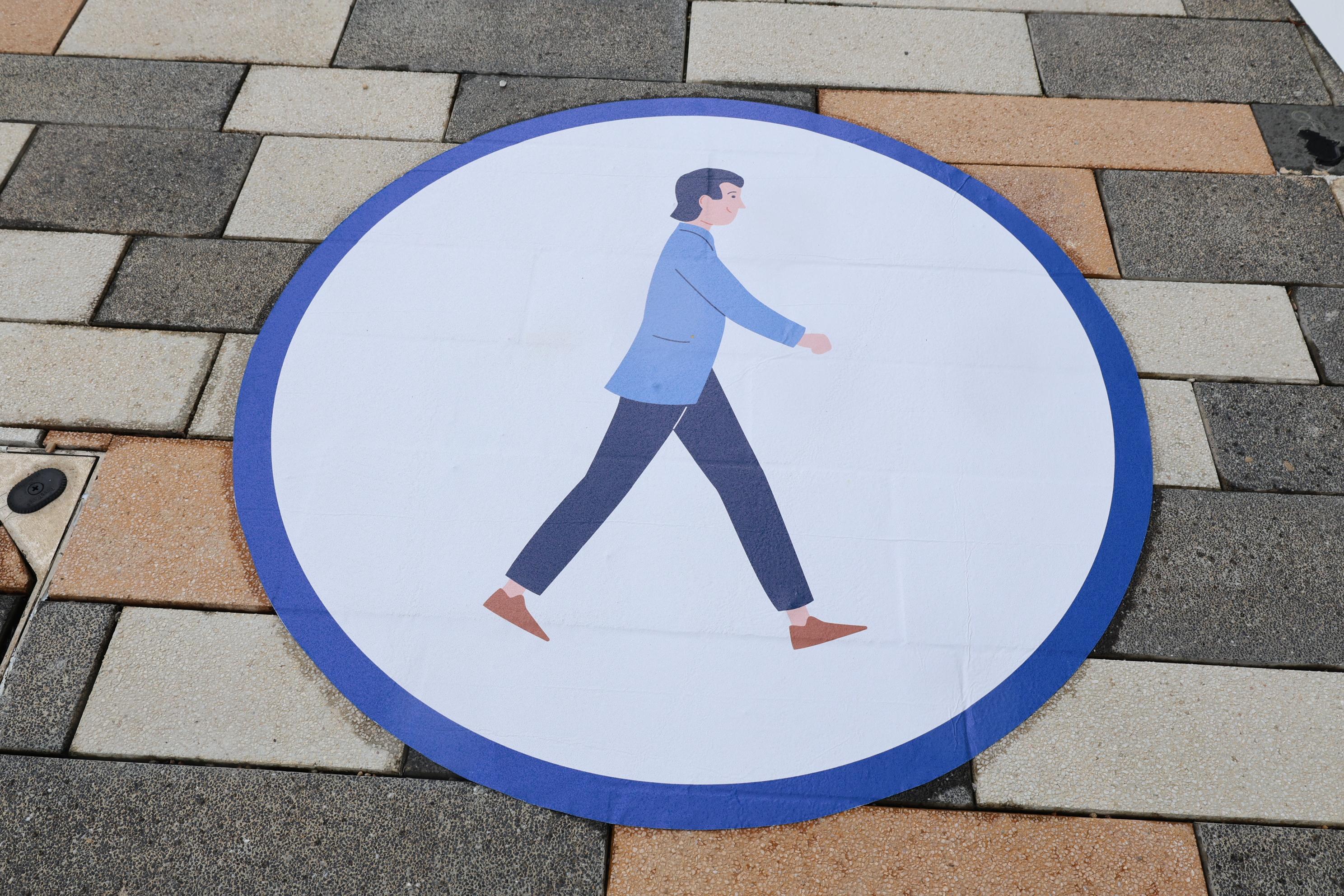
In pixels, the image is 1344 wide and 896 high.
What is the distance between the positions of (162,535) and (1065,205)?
4.19m

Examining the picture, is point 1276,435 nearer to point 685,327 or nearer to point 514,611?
point 685,327

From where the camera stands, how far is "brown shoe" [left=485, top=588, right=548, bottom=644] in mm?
2951

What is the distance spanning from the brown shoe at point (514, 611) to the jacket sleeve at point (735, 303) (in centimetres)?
123

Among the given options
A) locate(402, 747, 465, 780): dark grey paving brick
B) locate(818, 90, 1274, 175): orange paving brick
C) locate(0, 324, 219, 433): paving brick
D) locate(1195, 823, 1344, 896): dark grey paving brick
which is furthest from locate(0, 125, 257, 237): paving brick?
locate(1195, 823, 1344, 896): dark grey paving brick

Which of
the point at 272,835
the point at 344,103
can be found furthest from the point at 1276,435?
the point at 344,103

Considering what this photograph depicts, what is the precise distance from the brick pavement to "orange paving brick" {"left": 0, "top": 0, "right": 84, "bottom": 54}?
3 centimetres

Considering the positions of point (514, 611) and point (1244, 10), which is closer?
point (514, 611)

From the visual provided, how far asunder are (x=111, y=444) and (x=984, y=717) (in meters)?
3.49

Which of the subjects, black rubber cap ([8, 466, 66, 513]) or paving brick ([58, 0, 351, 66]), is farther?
paving brick ([58, 0, 351, 66])

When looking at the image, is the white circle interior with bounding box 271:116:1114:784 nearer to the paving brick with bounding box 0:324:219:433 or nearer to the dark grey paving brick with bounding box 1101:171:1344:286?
the paving brick with bounding box 0:324:219:433

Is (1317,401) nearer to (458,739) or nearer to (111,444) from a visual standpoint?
(458,739)

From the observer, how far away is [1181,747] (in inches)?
111

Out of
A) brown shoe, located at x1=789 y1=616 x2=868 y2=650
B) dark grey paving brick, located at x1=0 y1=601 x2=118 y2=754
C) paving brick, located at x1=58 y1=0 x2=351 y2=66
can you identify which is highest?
paving brick, located at x1=58 y1=0 x2=351 y2=66

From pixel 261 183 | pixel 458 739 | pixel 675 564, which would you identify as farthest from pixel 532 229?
pixel 458 739
